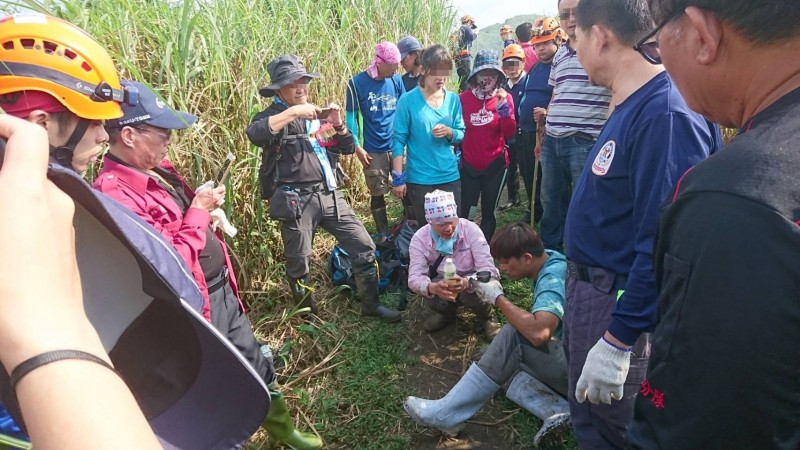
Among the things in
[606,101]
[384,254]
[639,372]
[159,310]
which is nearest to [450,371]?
[384,254]

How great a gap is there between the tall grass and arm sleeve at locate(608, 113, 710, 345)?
2785 millimetres

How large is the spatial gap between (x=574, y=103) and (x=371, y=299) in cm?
225

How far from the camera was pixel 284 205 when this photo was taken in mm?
3402

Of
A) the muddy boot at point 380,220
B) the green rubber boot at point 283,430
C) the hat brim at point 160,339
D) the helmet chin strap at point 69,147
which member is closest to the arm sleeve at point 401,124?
the muddy boot at point 380,220

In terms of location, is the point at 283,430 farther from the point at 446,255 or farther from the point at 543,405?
the point at 446,255

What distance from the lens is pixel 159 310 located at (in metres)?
0.98

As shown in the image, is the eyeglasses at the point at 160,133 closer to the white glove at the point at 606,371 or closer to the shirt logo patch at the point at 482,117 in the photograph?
the white glove at the point at 606,371

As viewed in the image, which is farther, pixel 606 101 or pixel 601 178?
pixel 606 101

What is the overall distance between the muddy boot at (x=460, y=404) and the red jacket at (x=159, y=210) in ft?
4.40

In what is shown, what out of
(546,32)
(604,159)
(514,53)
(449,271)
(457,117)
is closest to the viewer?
(604,159)

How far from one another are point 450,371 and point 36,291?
2.93m

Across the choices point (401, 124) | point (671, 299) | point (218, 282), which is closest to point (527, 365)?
point (218, 282)

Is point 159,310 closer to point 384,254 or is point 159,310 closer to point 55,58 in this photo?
point 55,58

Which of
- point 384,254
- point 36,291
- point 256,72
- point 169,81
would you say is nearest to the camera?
point 36,291
